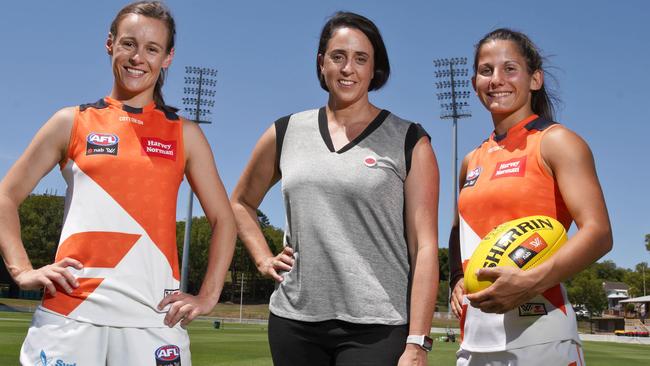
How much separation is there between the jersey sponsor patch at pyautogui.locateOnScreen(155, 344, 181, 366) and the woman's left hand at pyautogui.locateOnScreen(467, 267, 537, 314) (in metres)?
1.48

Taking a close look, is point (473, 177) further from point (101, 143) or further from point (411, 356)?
point (101, 143)

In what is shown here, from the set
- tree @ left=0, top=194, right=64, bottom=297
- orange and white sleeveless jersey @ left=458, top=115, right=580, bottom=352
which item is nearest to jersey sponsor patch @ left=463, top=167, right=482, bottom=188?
orange and white sleeveless jersey @ left=458, top=115, right=580, bottom=352

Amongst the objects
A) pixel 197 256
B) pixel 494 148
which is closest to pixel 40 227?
pixel 197 256

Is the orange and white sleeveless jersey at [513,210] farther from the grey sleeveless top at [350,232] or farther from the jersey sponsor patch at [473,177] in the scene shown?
the grey sleeveless top at [350,232]

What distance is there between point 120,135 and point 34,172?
487 millimetres

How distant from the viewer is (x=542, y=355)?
10.9 feet

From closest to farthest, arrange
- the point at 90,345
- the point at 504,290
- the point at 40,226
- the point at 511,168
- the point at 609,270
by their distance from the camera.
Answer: the point at 90,345 → the point at 504,290 → the point at 511,168 → the point at 40,226 → the point at 609,270

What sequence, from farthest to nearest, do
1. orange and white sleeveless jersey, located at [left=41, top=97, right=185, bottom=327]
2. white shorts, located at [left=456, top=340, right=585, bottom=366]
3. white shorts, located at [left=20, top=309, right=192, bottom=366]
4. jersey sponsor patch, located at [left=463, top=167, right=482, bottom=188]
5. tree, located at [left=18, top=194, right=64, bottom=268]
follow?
tree, located at [left=18, top=194, right=64, bottom=268], jersey sponsor patch, located at [left=463, top=167, right=482, bottom=188], white shorts, located at [left=456, top=340, right=585, bottom=366], orange and white sleeveless jersey, located at [left=41, top=97, right=185, bottom=327], white shorts, located at [left=20, top=309, right=192, bottom=366]

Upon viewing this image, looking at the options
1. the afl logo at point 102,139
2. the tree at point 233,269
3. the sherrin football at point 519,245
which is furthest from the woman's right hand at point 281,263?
the tree at point 233,269

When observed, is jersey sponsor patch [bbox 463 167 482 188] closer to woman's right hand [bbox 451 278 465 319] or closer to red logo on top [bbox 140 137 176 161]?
woman's right hand [bbox 451 278 465 319]

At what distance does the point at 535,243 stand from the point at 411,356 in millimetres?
837

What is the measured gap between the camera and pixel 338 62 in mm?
3865

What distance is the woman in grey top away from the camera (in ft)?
11.1

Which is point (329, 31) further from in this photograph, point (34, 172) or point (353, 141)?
point (34, 172)
